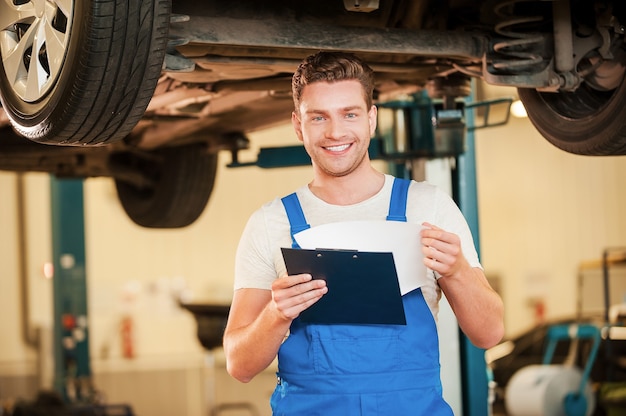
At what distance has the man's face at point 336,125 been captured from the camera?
2193mm

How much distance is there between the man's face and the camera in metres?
2.19

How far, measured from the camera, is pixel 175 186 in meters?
5.01

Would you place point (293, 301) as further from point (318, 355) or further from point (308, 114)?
point (308, 114)

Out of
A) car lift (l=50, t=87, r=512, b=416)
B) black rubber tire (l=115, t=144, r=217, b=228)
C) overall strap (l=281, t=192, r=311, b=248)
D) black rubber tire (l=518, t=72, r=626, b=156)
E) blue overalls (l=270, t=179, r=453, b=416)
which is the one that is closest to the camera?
blue overalls (l=270, t=179, r=453, b=416)

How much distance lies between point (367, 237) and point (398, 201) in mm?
169

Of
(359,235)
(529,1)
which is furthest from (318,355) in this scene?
(529,1)

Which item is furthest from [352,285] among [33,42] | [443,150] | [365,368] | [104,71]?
[443,150]

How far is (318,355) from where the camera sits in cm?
212

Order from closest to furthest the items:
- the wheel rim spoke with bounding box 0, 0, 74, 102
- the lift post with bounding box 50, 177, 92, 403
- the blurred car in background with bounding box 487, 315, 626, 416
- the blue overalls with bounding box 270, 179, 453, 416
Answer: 1. the blue overalls with bounding box 270, 179, 453, 416
2. the wheel rim spoke with bounding box 0, 0, 74, 102
3. the blurred car in background with bounding box 487, 315, 626, 416
4. the lift post with bounding box 50, 177, 92, 403

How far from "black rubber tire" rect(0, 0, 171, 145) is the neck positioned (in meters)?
0.50

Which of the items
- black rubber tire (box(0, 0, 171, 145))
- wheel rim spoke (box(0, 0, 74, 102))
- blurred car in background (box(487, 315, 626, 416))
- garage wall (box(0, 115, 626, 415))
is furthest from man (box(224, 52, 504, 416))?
garage wall (box(0, 115, 626, 415))

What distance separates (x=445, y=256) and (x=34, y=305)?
1006 cm

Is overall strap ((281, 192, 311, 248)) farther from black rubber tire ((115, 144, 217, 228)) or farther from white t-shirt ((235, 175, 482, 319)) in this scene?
black rubber tire ((115, 144, 217, 228))

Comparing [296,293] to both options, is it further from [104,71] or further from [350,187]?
[104,71]
